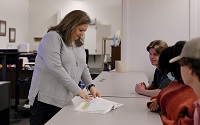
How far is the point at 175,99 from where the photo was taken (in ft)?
4.58

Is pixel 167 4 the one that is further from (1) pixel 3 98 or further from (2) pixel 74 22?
(1) pixel 3 98

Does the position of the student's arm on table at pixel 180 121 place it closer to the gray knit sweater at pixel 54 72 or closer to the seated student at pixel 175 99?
the seated student at pixel 175 99

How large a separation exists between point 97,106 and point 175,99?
52 cm

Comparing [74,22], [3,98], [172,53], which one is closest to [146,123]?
[172,53]

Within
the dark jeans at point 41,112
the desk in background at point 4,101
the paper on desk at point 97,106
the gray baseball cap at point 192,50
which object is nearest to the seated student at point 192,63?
the gray baseball cap at point 192,50

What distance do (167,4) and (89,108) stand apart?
243 cm

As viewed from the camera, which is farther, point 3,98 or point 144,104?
point 3,98

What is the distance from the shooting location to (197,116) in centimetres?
96

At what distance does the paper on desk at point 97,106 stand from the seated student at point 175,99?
28 centimetres

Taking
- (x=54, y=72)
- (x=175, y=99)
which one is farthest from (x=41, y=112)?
(x=175, y=99)

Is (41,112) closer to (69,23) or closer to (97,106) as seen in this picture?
(97,106)

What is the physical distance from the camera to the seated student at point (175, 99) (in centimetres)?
124

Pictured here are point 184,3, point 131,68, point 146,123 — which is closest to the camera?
point 146,123

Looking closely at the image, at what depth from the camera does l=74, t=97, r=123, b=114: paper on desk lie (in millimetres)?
1623
